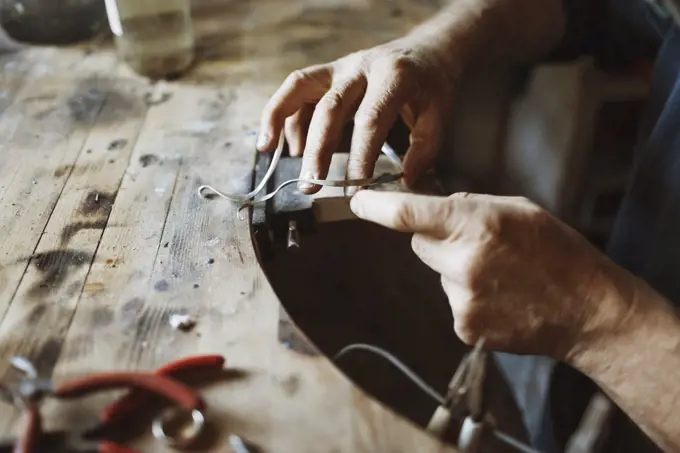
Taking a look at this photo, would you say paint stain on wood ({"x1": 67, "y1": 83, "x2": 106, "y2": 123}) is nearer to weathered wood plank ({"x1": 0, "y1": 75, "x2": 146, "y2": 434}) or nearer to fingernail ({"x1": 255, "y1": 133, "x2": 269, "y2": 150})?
weathered wood plank ({"x1": 0, "y1": 75, "x2": 146, "y2": 434})

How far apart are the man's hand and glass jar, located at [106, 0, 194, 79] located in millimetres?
501

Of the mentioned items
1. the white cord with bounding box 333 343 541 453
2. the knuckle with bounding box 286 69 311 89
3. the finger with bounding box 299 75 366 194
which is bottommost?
the white cord with bounding box 333 343 541 453

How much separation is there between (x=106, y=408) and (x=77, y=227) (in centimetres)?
25

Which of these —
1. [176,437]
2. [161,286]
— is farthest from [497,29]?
[176,437]

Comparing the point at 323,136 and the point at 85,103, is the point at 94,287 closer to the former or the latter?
the point at 323,136

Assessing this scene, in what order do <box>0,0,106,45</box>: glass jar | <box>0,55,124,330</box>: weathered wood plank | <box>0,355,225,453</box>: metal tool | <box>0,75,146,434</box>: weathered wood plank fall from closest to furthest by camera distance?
<box>0,355,225,453</box>: metal tool < <box>0,75,146,434</box>: weathered wood plank < <box>0,55,124,330</box>: weathered wood plank < <box>0,0,106,45</box>: glass jar

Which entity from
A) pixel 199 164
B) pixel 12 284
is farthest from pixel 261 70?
pixel 12 284

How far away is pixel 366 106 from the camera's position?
711mm

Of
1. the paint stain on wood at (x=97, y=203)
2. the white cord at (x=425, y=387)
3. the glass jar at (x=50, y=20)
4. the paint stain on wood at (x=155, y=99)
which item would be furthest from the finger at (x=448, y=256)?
the glass jar at (x=50, y=20)

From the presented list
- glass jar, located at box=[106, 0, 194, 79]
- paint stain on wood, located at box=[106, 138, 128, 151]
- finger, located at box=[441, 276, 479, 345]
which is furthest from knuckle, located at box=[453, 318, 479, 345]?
glass jar, located at box=[106, 0, 194, 79]

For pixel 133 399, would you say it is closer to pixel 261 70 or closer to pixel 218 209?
pixel 218 209

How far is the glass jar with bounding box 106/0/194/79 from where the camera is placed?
3.06 feet

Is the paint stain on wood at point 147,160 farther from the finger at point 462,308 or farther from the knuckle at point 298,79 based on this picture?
the finger at point 462,308

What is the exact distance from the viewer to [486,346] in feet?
1.93
